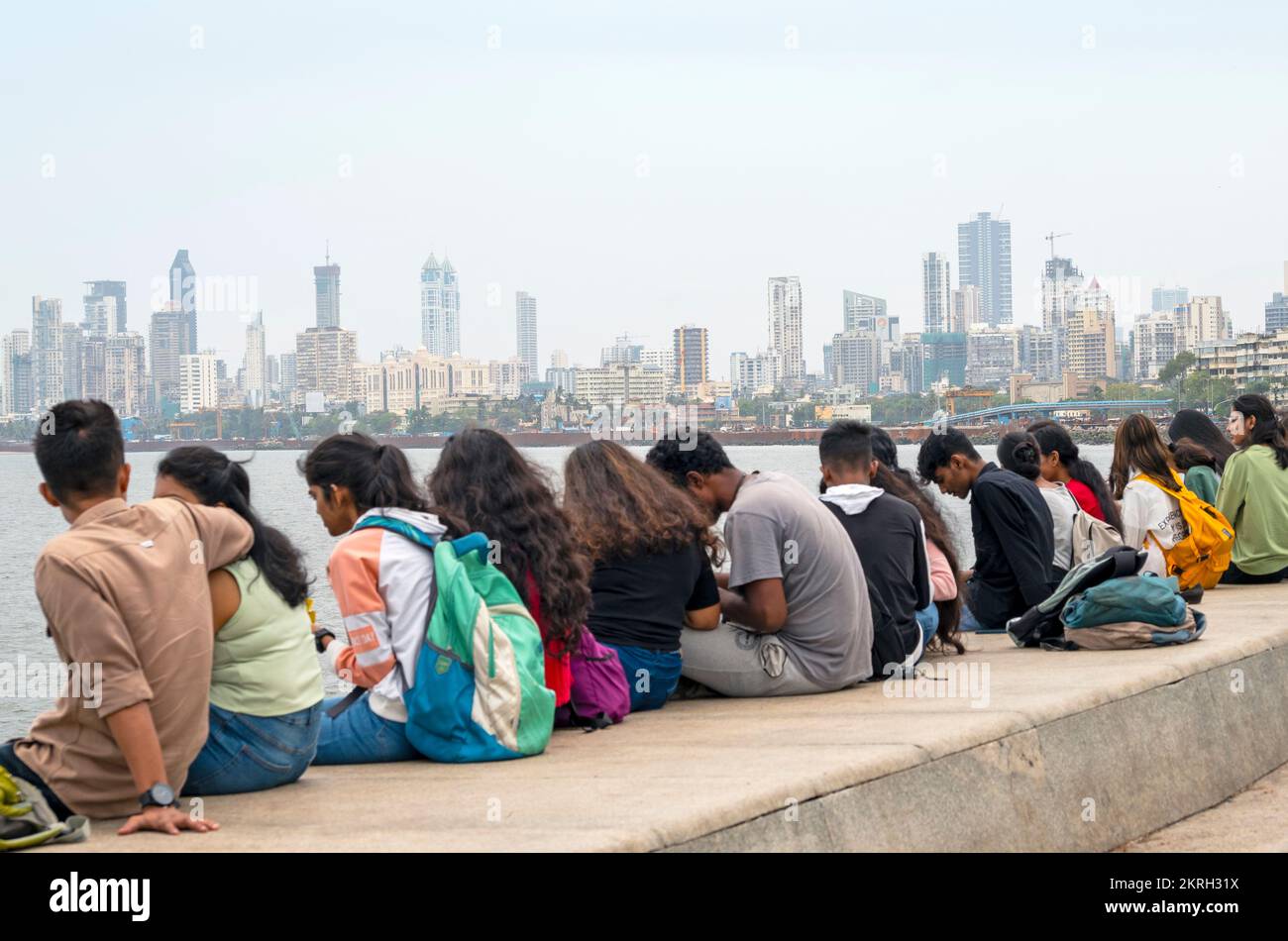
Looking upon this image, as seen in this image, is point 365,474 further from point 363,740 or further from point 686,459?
point 686,459

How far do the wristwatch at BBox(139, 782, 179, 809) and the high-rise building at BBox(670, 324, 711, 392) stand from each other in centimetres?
14648

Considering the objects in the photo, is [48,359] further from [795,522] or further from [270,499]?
[795,522]

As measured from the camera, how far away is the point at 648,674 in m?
6.93

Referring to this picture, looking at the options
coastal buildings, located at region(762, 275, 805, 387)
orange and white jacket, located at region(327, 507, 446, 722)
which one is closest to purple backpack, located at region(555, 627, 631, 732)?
orange and white jacket, located at region(327, 507, 446, 722)

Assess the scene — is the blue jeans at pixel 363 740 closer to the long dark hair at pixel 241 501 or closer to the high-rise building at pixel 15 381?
the long dark hair at pixel 241 501

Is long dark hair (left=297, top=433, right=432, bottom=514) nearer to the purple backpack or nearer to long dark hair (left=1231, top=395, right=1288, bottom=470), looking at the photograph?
the purple backpack

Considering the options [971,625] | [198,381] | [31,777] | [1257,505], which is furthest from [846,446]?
[198,381]

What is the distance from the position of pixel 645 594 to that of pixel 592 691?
1.53 ft

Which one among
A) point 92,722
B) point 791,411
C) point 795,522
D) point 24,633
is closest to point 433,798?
point 92,722

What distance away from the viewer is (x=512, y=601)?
5758 mm
